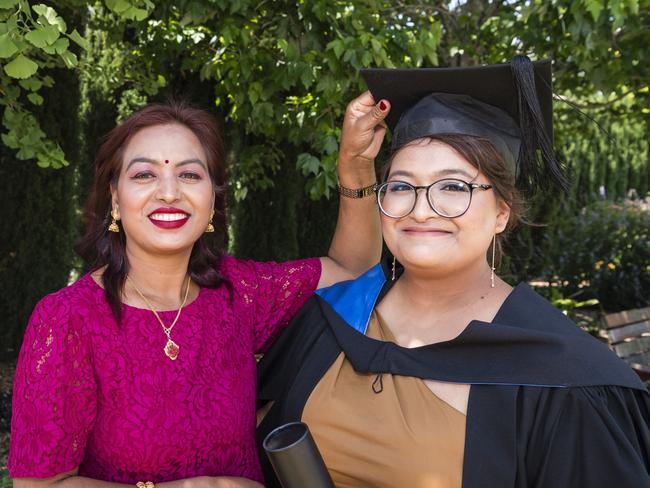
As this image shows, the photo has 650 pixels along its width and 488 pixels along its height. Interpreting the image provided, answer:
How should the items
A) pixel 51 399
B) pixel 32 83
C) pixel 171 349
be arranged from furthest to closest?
pixel 32 83
pixel 171 349
pixel 51 399

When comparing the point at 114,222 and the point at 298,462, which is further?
the point at 114,222

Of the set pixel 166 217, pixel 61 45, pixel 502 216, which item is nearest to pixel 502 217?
pixel 502 216

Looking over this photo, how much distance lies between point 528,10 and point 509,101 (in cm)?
212

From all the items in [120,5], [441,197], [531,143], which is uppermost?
[120,5]

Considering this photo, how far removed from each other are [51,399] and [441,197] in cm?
110

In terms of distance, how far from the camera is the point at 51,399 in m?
1.74

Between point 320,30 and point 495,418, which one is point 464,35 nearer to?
point 320,30

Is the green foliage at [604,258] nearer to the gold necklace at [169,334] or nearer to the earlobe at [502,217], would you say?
the earlobe at [502,217]

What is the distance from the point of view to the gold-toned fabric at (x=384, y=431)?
5.90 feet

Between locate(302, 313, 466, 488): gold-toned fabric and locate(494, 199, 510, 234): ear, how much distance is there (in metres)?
0.49

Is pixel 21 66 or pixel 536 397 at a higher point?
pixel 21 66

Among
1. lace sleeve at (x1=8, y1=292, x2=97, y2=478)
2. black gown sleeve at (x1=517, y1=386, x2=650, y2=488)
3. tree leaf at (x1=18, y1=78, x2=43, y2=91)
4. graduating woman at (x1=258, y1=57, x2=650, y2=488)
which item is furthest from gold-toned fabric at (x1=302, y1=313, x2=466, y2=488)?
tree leaf at (x1=18, y1=78, x2=43, y2=91)

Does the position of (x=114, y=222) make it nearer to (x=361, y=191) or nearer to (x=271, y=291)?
(x=271, y=291)

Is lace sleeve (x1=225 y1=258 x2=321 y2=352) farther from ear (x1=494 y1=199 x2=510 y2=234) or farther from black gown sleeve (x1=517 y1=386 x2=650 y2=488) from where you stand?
black gown sleeve (x1=517 y1=386 x2=650 y2=488)
